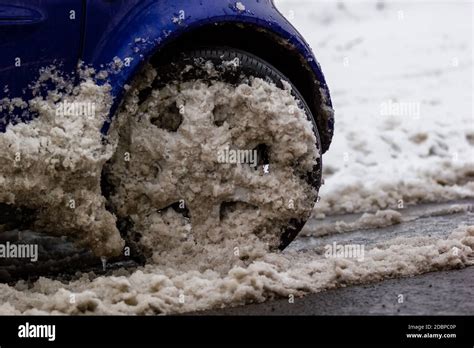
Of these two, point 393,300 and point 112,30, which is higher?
point 112,30

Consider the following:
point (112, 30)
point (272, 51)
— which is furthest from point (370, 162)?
point (112, 30)

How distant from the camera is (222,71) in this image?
3.55 metres

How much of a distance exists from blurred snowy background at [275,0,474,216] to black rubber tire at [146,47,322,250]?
208 centimetres

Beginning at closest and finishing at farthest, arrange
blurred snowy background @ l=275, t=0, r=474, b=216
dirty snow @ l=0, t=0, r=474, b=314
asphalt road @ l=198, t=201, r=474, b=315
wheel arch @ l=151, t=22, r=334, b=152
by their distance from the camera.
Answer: asphalt road @ l=198, t=201, r=474, b=315
dirty snow @ l=0, t=0, r=474, b=314
wheel arch @ l=151, t=22, r=334, b=152
blurred snowy background @ l=275, t=0, r=474, b=216

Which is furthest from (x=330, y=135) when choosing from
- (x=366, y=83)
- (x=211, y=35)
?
(x=366, y=83)

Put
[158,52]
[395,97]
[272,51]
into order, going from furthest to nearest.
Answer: [395,97] < [272,51] < [158,52]

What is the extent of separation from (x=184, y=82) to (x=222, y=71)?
165 mm

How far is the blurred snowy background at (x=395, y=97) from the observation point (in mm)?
6391

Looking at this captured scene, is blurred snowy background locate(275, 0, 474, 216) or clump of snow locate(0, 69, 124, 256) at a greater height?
blurred snowy background locate(275, 0, 474, 216)

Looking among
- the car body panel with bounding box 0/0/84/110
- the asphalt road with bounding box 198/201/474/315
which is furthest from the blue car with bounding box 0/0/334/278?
the asphalt road with bounding box 198/201/474/315

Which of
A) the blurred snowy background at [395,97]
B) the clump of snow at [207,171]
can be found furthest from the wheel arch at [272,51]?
the blurred snowy background at [395,97]

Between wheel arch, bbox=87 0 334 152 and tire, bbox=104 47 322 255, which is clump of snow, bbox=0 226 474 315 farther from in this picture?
wheel arch, bbox=87 0 334 152

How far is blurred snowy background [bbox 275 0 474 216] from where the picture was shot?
21.0 feet

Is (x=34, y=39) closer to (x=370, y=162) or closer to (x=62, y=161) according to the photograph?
(x=62, y=161)
